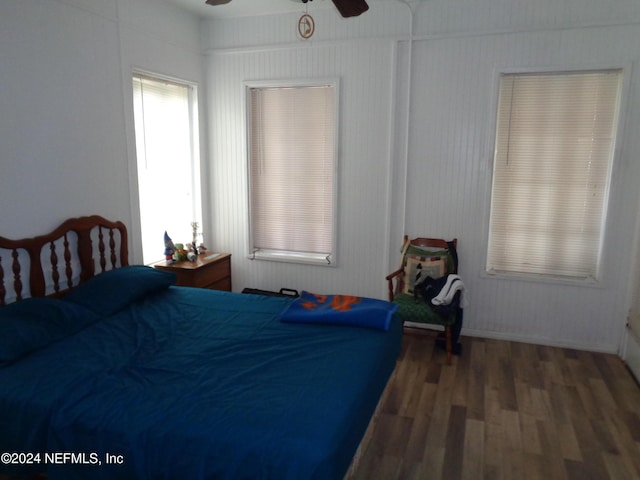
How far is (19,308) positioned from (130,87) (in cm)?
194

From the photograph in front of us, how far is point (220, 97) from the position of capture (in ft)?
15.1

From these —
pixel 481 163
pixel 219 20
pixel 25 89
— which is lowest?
pixel 481 163

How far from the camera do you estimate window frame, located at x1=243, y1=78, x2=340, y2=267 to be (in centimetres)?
424

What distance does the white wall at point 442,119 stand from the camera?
358cm

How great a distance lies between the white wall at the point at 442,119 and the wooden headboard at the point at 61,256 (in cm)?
162

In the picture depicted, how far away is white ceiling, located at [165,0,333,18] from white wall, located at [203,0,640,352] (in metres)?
0.10

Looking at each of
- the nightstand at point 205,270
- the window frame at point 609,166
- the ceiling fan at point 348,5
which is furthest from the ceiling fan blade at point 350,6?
the nightstand at point 205,270

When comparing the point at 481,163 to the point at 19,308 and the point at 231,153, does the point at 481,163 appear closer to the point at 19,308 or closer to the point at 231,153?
the point at 231,153

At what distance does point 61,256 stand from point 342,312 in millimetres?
2010

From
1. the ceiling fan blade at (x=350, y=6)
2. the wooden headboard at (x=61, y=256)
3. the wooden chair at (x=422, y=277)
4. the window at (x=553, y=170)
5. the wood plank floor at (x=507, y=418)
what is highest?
the ceiling fan blade at (x=350, y=6)

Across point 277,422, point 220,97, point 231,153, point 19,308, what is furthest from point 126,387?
point 220,97

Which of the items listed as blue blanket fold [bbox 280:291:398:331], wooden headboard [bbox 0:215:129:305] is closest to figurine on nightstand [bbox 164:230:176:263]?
wooden headboard [bbox 0:215:129:305]

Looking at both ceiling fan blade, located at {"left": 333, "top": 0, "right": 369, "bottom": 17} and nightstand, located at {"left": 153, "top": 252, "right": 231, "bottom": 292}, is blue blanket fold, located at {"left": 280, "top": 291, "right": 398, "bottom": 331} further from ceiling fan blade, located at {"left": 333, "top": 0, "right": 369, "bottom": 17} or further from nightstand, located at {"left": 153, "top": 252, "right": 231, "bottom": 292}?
ceiling fan blade, located at {"left": 333, "top": 0, "right": 369, "bottom": 17}

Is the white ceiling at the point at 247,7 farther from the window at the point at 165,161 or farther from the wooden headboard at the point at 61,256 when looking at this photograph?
the wooden headboard at the point at 61,256
